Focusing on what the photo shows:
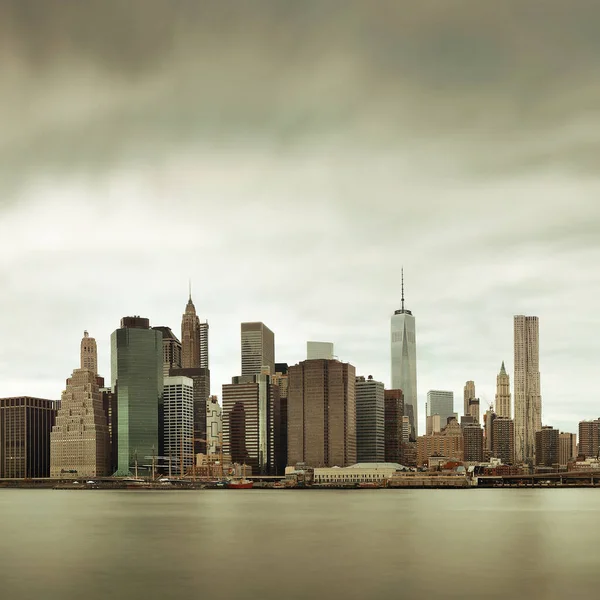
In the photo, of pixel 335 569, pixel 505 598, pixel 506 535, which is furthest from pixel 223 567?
pixel 506 535

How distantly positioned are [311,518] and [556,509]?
5155cm

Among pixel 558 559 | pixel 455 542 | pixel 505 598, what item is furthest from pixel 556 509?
pixel 505 598

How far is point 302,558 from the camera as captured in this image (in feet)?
269

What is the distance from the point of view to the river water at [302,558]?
212 ft

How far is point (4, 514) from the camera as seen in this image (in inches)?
6457

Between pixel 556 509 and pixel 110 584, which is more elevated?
pixel 110 584

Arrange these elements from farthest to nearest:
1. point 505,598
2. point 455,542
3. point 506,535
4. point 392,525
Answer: point 392,525
point 506,535
point 455,542
point 505,598

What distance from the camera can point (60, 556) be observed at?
282 feet

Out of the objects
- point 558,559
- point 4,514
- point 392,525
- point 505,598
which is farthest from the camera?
point 4,514

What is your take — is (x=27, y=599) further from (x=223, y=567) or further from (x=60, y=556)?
(x=60, y=556)

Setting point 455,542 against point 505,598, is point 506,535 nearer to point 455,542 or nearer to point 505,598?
point 455,542

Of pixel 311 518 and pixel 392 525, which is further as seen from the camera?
pixel 311 518

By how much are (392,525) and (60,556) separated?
50265mm

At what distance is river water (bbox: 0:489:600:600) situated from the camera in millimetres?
64750
